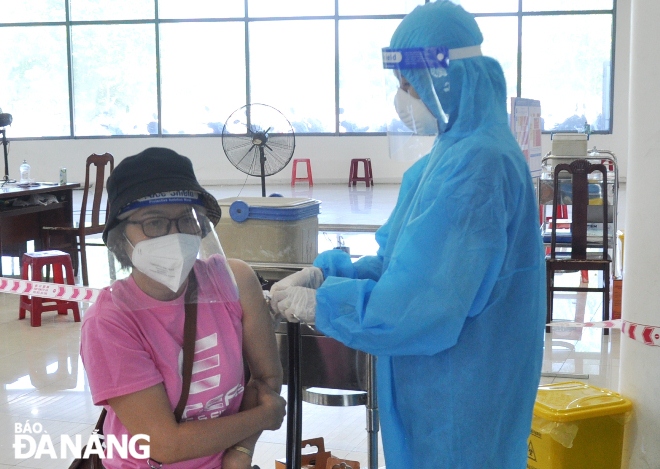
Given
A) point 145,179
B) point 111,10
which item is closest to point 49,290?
point 145,179

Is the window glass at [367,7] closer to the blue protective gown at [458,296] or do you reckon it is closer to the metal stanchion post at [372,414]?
the metal stanchion post at [372,414]

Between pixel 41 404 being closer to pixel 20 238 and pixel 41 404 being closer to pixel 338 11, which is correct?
pixel 20 238

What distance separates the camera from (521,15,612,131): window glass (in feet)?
35.7

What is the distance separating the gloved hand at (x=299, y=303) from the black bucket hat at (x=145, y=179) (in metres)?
0.23

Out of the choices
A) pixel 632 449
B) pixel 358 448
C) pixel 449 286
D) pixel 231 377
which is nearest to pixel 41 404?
pixel 358 448

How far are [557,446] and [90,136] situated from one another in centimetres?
1077

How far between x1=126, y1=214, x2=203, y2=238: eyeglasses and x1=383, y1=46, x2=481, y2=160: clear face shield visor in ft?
1.37

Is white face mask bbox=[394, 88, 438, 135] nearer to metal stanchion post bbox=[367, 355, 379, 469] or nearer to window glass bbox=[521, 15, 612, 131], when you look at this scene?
A: metal stanchion post bbox=[367, 355, 379, 469]

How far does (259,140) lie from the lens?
16.4 feet

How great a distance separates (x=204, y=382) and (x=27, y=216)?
4706 millimetres

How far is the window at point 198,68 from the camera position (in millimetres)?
11172

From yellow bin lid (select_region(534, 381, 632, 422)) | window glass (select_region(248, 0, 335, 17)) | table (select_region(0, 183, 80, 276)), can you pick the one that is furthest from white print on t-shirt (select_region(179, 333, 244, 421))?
window glass (select_region(248, 0, 335, 17))

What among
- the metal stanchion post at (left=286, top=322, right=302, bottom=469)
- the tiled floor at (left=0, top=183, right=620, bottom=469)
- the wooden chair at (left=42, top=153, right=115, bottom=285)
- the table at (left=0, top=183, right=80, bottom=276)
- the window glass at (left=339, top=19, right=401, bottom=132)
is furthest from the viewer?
the window glass at (left=339, top=19, right=401, bottom=132)

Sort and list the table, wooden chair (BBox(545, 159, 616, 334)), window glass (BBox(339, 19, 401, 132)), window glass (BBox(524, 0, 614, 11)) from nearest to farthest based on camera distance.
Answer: wooden chair (BBox(545, 159, 616, 334)), the table, window glass (BBox(524, 0, 614, 11)), window glass (BBox(339, 19, 401, 132))
